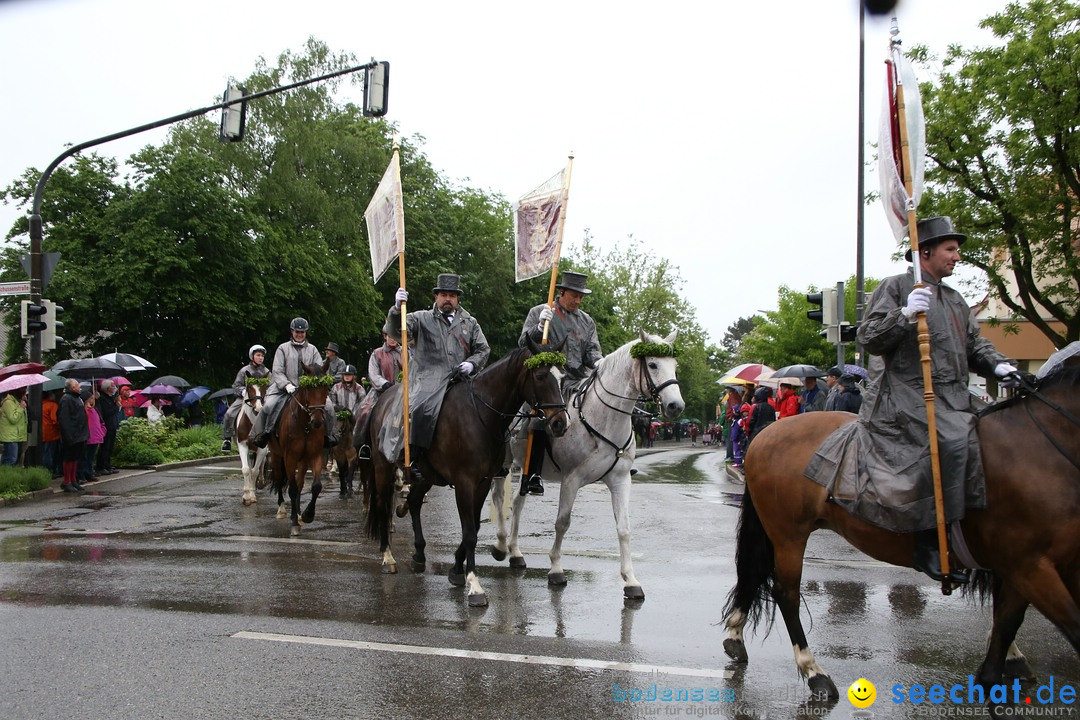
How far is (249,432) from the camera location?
52.3 feet

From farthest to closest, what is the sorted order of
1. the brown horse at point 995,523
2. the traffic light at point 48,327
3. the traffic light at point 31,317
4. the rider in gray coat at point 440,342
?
the traffic light at point 48,327 → the traffic light at point 31,317 → the rider in gray coat at point 440,342 → the brown horse at point 995,523

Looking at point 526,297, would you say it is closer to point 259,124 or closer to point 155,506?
→ point 259,124

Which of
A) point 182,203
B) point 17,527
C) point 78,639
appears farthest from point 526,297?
point 78,639

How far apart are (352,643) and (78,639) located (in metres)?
1.95

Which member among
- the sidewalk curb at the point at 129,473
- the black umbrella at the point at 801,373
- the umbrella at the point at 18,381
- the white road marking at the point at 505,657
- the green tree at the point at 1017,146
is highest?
the green tree at the point at 1017,146

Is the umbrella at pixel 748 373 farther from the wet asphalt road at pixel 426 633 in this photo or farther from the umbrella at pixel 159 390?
the umbrella at pixel 159 390

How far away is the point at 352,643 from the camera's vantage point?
6.60 meters

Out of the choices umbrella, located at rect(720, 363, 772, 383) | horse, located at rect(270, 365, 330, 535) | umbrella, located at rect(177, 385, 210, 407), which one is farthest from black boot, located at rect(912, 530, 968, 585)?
umbrella, located at rect(177, 385, 210, 407)

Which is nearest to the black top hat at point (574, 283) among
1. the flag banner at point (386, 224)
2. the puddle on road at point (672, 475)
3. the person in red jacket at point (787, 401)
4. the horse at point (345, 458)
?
the flag banner at point (386, 224)

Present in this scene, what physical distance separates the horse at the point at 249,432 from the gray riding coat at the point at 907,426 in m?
11.5

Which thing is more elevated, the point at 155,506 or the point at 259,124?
the point at 259,124

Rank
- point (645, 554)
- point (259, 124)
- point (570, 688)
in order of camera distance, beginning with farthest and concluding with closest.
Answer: point (259, 124), point (645, 554), point (570, 688)

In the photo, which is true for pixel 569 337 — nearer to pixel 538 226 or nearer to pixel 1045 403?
pixel 538 226

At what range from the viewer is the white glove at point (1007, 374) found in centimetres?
541
